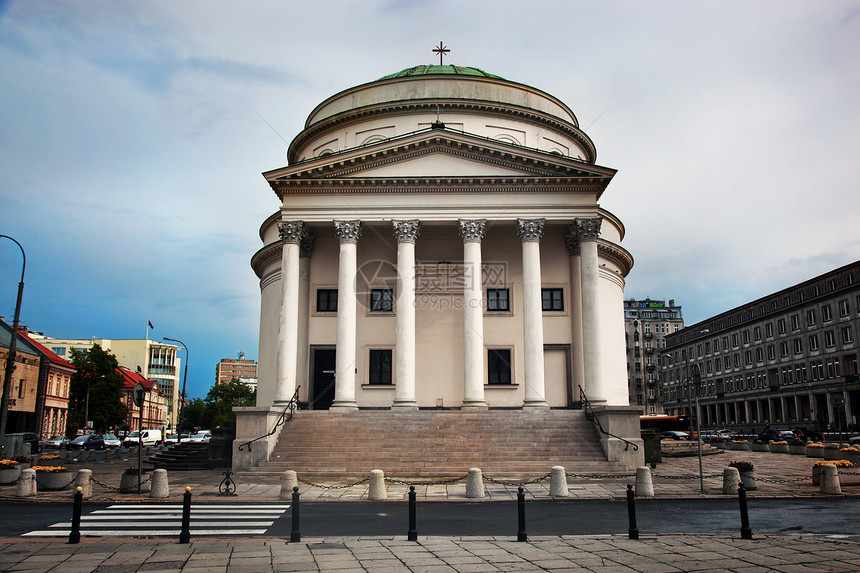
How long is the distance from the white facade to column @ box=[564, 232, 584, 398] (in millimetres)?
76

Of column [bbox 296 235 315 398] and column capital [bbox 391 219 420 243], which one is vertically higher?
column capital [bbox 391 219 420 243]

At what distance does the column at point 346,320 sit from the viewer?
102 ft

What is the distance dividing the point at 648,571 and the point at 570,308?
26.7 m

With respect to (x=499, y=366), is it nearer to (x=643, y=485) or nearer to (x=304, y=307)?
(x=304, y=307)

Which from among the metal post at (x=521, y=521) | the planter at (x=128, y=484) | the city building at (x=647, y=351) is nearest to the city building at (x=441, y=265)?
the planter at (x=128, y=484)

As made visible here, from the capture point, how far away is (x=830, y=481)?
21.2m

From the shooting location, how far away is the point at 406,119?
41344 millimetres

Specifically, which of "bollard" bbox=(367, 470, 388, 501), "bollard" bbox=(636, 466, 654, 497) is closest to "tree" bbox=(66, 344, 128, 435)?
"bollard" bbox=(367, 470, 388, 501)

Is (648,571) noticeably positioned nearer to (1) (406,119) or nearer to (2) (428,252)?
(2) (428,252)

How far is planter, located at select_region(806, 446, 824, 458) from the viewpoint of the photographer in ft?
125

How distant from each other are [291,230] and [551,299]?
13623mm

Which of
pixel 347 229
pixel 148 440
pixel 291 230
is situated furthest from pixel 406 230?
pixel 148 440

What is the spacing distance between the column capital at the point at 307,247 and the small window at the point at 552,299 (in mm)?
12006

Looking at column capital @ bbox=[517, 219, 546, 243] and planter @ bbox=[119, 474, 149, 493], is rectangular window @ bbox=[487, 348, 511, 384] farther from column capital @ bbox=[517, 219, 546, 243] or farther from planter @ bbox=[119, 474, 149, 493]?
planter @ bbox=[119, 474, 149, 493]
